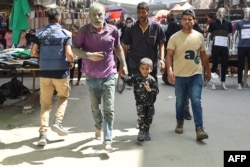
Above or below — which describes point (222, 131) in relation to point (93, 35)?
below

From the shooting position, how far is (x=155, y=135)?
213 inches

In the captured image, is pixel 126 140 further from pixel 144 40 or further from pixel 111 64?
pixel 144 40

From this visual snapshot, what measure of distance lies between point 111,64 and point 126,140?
1.16m

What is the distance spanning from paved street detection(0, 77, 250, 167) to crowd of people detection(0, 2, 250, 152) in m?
0.20

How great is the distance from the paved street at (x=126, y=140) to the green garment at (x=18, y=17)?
1469 millimetres

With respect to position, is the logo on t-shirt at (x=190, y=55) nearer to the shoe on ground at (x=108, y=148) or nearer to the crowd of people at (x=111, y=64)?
the crowd of people at (x=111, y=64)

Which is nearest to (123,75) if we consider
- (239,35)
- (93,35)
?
(93,35)

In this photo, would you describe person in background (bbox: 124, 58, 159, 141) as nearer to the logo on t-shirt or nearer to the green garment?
the logo on t-shirt

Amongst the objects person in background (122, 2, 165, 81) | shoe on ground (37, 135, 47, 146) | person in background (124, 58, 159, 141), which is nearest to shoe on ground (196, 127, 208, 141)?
person in background (124, 58, 159, 141)

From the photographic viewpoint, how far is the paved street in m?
4.38

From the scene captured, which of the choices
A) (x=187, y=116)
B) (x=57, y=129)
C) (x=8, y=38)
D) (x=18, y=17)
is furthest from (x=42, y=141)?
(x=8, y=38)

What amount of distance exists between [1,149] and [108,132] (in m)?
1.45

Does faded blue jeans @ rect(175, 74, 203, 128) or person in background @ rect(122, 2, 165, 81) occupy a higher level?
person in background @ rect(122, 2, 165, 81)

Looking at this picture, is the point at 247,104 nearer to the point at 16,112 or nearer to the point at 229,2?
the point at 16,112
